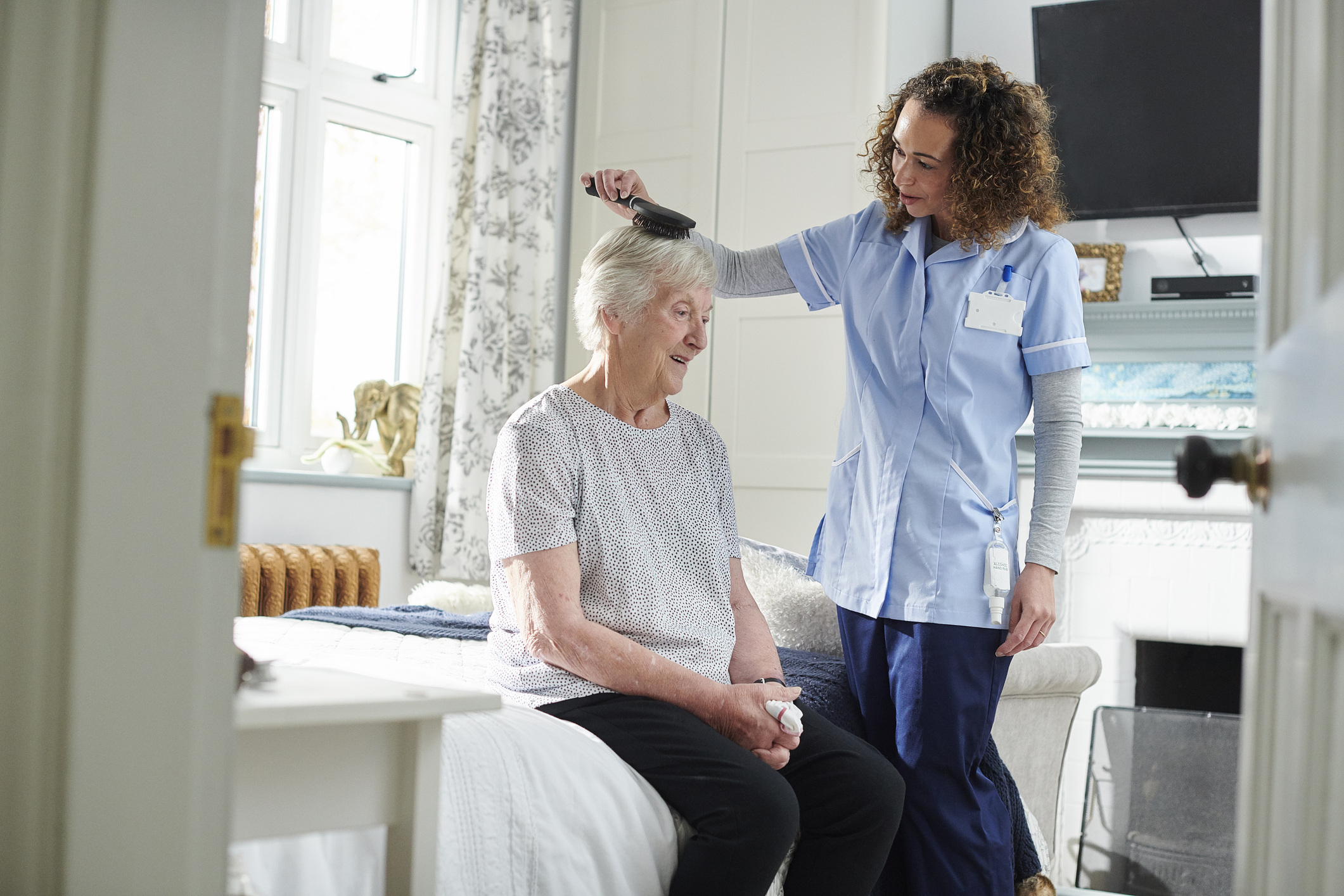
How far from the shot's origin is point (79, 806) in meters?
0.51

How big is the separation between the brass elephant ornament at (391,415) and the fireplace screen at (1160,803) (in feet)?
7.88

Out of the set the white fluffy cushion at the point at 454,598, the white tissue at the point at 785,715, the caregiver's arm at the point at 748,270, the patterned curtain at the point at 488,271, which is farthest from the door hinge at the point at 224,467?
the patterned curtain at the point at 488,271

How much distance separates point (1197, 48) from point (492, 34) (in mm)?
2302

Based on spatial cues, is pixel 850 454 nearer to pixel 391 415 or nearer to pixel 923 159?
pixel 923 159

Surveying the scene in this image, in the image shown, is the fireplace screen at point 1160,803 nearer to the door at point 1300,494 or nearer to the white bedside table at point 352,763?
the door at point 1300,494

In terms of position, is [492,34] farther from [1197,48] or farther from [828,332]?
[1197,48]

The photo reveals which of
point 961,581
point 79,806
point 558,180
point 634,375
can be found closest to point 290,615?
point 634,375

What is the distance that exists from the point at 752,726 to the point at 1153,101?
2.84m

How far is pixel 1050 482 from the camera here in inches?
66.2

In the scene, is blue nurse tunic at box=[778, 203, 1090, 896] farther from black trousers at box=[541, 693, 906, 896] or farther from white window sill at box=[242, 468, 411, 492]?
white window sill at box=[242, 468, 411, 492]

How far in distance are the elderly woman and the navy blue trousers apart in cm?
12

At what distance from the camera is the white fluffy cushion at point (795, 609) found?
2.10 meters

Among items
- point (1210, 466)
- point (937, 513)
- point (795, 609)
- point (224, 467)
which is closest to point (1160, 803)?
point (795, 609)

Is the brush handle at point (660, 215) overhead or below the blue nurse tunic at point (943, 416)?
overhead
